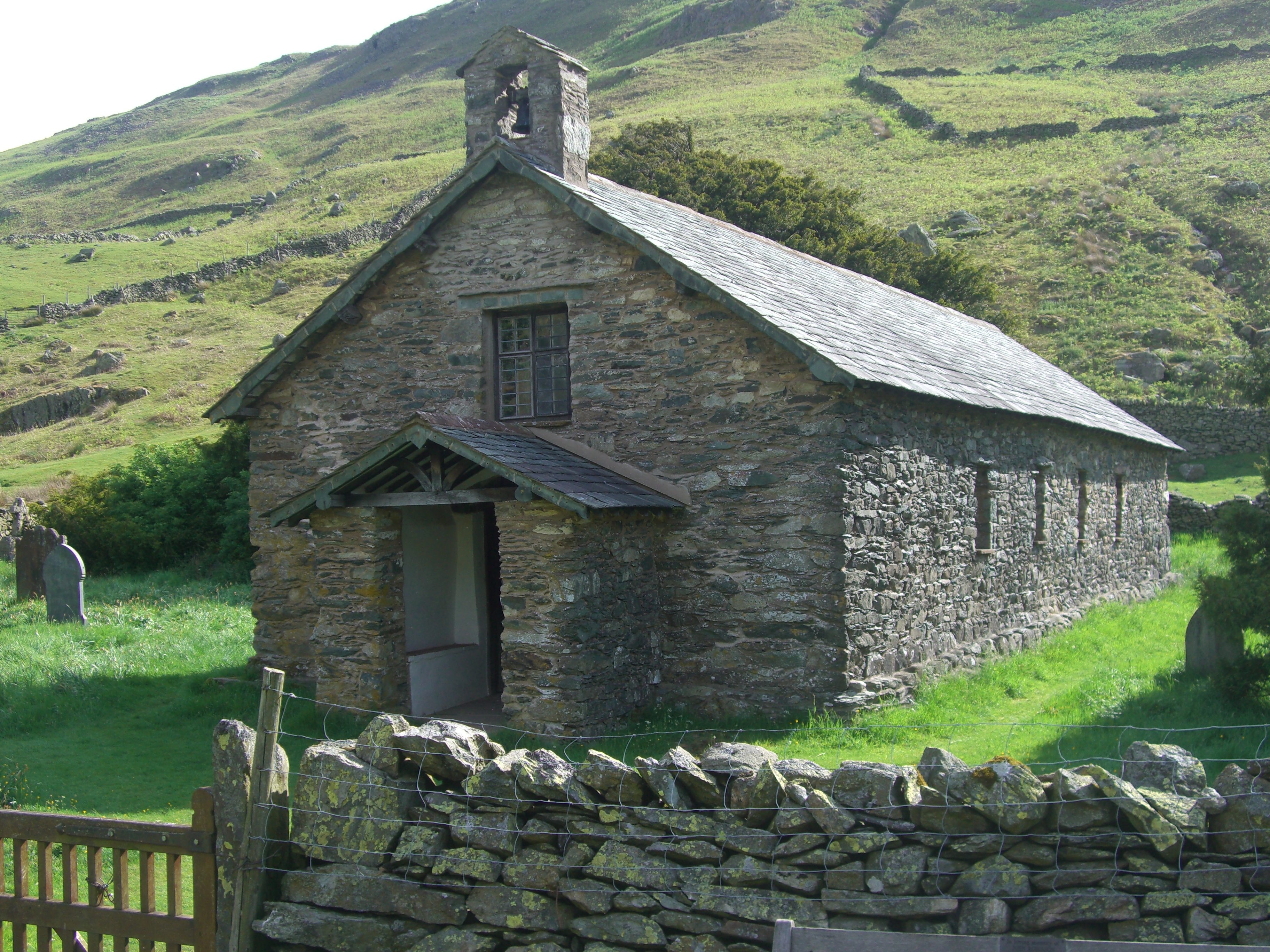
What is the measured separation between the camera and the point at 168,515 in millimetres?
23562

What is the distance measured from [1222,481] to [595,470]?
23.6m

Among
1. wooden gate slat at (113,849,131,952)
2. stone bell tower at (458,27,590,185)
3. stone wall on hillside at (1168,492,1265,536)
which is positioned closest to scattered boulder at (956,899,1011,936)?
wooden gate slat at (113,849,131,952)

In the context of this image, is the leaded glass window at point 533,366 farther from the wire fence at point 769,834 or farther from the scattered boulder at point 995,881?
the scattered boulder at point 995,881

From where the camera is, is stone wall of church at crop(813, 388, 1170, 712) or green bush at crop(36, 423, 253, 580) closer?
stone wall of church at crop(813, 388, 1170, 712)

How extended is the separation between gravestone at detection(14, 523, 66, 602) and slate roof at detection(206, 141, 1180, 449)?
6243 mm

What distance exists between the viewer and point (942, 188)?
171ft

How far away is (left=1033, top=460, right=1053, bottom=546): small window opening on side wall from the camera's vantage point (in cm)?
1648

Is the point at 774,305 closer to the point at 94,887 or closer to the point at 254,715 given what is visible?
the point at 254,715

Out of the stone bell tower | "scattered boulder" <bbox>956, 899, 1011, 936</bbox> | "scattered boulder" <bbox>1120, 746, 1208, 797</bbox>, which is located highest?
the stone bell tower

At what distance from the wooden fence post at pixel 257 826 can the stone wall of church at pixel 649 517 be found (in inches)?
190

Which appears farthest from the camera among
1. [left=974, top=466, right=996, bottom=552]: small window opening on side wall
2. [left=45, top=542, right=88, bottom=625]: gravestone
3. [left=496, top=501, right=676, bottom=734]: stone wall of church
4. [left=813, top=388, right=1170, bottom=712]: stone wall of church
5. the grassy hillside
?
the grassy hillside

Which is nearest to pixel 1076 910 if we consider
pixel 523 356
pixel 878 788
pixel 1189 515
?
pixel 878 788

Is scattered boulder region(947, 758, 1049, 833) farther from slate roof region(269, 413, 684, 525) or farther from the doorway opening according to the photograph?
the doorway opening

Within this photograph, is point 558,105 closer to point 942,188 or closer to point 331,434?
point 331,434
